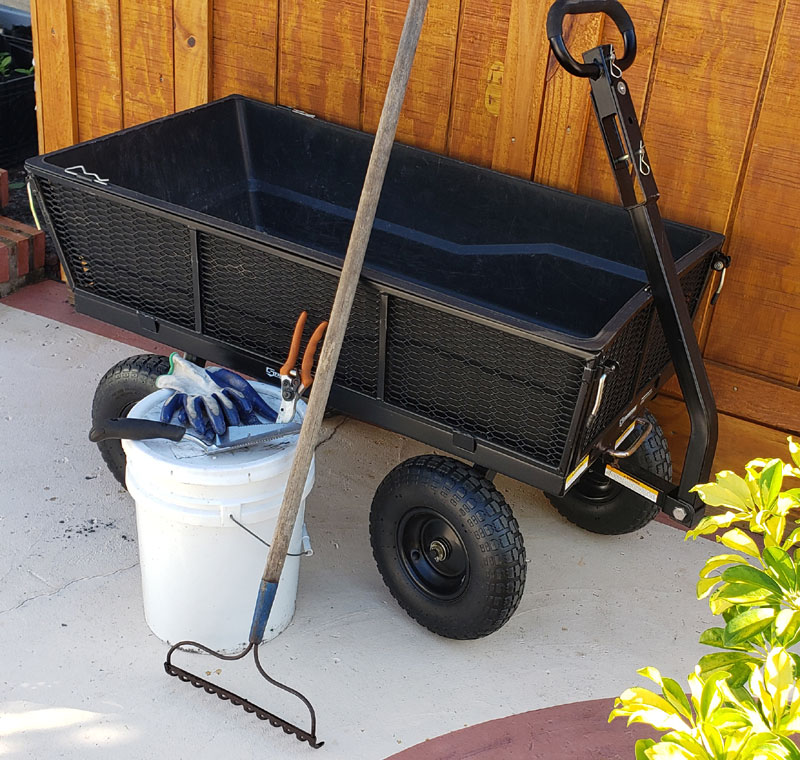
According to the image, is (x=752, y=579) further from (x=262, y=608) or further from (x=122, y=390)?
(x=122, y=390)

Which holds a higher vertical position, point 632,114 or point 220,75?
point 632,114

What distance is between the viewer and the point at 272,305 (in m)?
2.67

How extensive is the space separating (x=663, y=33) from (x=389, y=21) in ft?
2.90

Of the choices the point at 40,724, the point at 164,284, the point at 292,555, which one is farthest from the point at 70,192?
the point at 40,724

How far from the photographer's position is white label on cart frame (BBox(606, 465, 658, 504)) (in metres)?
2.67

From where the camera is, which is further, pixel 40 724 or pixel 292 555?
pixel 292 555

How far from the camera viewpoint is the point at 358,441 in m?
3.61

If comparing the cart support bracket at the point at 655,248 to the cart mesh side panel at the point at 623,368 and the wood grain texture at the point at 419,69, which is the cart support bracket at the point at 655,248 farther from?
the wood grain texture at the point at 419,69

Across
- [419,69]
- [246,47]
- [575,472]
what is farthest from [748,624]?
[246,47]

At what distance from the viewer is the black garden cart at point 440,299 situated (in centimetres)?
238

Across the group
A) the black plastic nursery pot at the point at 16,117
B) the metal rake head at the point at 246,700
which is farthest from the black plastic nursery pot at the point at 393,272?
the black plastic nursery pot at the point at 16,117

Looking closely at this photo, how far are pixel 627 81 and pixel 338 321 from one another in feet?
4.29

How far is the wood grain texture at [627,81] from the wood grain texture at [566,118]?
23mm

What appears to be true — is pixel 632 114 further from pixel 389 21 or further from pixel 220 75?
pixel 220 75
